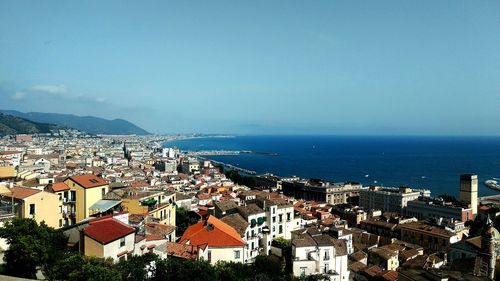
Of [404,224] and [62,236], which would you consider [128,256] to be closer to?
[62,236]

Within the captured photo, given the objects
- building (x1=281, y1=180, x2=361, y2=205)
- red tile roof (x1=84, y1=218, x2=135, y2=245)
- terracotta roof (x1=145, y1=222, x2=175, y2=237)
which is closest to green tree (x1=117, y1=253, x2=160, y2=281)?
red tile roof (x1=84, y1=218, x2=135, y2=245)

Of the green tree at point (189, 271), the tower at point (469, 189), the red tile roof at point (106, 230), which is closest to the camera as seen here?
the green tree at point (189, 271)

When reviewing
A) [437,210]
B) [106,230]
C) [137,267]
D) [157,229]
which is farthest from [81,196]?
[437,210]

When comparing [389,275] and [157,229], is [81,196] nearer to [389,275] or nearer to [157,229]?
[157,229]

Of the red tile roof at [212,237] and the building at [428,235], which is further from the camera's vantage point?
the building at [428,235]

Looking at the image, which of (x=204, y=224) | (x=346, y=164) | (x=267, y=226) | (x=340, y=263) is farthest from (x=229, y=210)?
(x=346, y=164)

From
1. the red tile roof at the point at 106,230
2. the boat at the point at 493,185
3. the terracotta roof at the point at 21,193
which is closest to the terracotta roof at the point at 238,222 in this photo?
the red tile roof at the point at 106,230

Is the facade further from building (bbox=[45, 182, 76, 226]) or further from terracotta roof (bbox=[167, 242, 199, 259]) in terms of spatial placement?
terracotta roof (bbox=[167, 242, 199, 259])

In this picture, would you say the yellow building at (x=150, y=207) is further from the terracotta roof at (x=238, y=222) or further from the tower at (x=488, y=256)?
the tower at (x=488, y=256)
